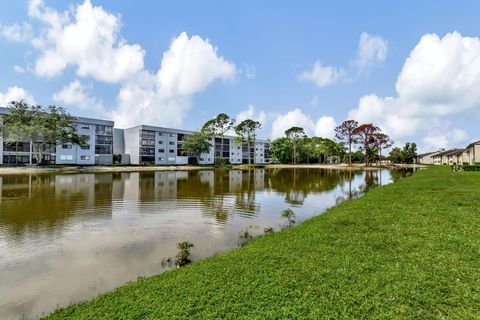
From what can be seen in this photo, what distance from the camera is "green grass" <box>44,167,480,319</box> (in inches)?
153

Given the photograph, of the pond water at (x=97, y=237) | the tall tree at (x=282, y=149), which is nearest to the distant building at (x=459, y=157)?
the tall tree at (x=282, y=149)

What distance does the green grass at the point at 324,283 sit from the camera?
153 inches

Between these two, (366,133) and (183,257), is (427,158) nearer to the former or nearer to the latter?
(366,133)

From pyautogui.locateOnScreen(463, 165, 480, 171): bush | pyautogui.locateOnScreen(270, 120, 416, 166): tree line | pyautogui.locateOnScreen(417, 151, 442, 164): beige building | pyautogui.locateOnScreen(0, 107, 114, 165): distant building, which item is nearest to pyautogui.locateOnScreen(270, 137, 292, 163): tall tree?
pyautogui.locateOnScreen(270, 120, 416, 166): tree line

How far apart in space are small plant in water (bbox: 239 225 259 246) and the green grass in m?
1.90

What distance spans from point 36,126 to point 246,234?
56636 millimetres

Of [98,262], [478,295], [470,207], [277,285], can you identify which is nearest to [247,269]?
[277,285]

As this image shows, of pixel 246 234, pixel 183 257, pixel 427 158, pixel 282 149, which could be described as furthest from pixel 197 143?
pixel 427 158

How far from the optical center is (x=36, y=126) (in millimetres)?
48844

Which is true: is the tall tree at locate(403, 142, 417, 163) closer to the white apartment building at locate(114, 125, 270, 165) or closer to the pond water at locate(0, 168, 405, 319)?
the white apartment building at locate(114, 125, 270, 165)

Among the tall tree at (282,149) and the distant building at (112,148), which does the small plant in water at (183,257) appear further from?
the tall tree at (282,149)

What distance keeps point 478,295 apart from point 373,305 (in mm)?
1760

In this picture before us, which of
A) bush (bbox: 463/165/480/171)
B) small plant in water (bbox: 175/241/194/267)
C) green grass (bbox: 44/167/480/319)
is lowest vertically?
small plant in water (bbox: 175/241/194/267)

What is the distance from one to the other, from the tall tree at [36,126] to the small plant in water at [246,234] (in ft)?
181
